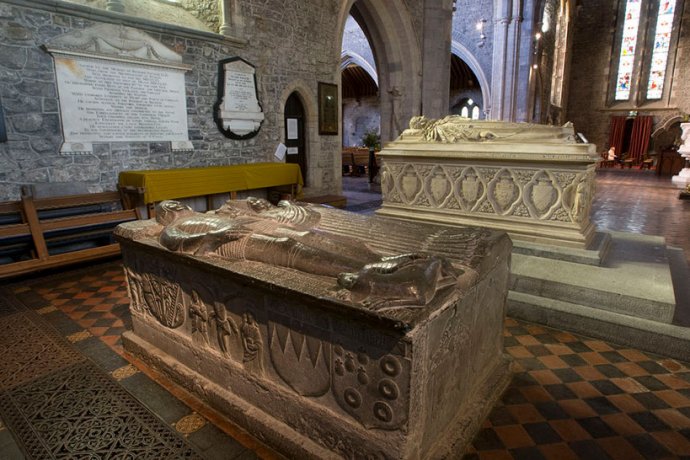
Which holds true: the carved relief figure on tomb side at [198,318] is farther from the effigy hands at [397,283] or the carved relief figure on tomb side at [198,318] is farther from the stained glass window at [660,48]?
the stained glass window at [660,48]

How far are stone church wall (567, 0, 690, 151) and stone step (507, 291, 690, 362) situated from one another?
791 inches

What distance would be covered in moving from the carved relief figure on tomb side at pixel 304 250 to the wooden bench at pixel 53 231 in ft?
7.65

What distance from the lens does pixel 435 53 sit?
31.7 feet

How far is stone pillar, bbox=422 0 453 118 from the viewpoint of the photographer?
955 cm

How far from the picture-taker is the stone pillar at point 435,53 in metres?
9.55

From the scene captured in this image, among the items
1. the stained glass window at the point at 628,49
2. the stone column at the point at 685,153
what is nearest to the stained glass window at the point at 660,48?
the stained glass window at the point at 628,49

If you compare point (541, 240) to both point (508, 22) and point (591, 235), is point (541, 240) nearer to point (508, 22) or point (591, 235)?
point (591, 235)

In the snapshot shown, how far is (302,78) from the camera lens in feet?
23.3

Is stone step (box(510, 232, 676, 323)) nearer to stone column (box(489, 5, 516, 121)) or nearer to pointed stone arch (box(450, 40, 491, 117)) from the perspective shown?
stone column (box(489, 5, 516, 121))

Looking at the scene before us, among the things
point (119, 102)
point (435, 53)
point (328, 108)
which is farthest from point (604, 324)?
point (435, 53)

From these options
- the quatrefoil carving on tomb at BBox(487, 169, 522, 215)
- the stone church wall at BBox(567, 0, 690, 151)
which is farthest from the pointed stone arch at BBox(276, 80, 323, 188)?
the stone church wall at BBox(567, 0, 690, 151)

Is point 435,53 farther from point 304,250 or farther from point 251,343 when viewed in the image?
point 251,343

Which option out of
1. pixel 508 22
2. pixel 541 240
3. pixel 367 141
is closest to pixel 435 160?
pixel 541 240

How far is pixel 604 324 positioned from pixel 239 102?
18.0 feet
